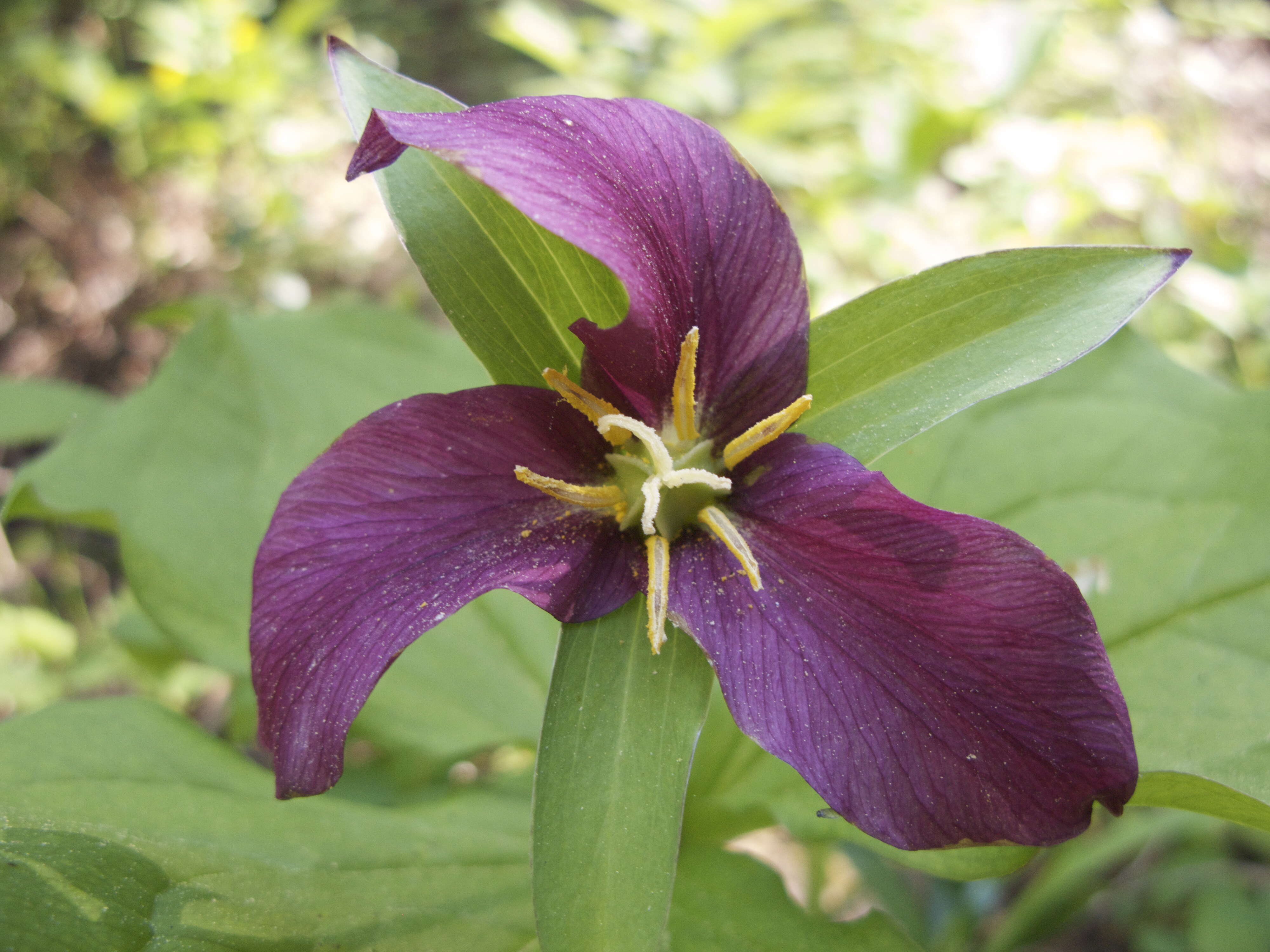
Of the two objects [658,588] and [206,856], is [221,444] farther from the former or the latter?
[658,588]

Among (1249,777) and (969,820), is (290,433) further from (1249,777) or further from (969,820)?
(1249,777)

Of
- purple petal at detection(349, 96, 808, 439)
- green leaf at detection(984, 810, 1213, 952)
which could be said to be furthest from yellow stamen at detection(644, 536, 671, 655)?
green leaf at detection(984, 810, 1213, 952)

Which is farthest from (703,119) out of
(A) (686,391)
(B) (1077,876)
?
(A) (686,391)

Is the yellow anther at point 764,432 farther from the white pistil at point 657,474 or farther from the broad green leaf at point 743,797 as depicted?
the broad green leaf at point 743,797

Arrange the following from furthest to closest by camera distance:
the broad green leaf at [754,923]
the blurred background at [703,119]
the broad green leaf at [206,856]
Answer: the blurred background at [703,119] < the broad green leaf at [754,923] < the broad green leaf at [206,856]

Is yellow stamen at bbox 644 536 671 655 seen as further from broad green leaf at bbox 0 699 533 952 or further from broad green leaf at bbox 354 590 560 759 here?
broad green leaf at bbox 354 590 560 759

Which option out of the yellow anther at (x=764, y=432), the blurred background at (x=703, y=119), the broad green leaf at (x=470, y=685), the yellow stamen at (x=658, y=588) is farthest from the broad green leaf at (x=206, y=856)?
the blurred background at (x=703, y=119)
